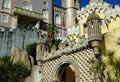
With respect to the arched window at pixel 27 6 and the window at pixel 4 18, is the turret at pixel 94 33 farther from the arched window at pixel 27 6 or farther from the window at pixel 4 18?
the arched window at pixel 27 6

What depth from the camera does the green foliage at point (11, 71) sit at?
27750 mm

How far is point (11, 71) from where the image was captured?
28.2m

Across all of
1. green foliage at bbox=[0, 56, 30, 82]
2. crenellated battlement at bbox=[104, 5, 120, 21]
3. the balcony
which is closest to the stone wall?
green foliage at bbox=[0, 56, 30, 82]

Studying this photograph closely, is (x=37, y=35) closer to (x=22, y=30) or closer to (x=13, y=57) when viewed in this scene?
(x=22, y=30)

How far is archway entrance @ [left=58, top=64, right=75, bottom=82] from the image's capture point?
24.7 metres

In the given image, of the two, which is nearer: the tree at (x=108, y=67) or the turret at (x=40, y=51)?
the tree at (x=108, y=67)

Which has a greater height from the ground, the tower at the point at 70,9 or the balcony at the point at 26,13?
the tower at the point at 70,9

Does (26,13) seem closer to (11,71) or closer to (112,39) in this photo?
(11,71)

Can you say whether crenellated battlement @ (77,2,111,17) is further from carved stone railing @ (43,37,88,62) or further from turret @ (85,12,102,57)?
turret @ (85,12,102,57)

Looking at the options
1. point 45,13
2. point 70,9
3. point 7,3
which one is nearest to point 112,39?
point 7,3

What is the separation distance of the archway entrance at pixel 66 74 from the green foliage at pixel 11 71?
493 centimetres

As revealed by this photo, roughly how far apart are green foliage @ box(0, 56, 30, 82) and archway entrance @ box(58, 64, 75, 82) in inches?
194

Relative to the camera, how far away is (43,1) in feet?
198

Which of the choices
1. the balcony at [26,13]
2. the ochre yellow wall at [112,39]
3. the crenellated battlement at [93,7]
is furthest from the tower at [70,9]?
the ochre yellow wall at [112,39]
